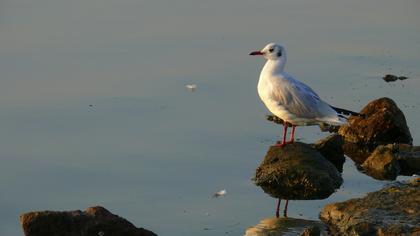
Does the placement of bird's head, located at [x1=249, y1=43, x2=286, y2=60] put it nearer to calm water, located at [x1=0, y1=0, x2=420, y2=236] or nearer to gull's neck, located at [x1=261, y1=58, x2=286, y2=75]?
gull's neck, located at [x1=261, y1=58, x2=286, y2=75]

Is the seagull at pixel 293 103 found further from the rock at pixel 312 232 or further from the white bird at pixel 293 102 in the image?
the rock at pixel 312 232

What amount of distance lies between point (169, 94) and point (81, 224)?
15.2ft

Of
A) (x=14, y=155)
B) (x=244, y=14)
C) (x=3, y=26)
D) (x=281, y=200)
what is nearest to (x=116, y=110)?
(x=14, y=155)

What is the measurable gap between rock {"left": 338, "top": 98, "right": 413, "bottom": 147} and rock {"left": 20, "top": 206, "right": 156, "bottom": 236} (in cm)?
421

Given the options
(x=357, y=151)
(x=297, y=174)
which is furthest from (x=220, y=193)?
(x=357, y=151)

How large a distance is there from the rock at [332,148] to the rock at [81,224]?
322cm

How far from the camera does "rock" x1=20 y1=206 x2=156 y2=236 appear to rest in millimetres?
8766

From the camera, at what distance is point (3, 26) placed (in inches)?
619

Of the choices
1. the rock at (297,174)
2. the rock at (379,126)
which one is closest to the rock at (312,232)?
the rock at (297,174)

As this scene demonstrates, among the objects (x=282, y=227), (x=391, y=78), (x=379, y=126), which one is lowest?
(x=282, y=227)

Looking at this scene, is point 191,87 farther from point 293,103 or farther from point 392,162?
point 392,162

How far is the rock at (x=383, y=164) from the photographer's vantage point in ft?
36.3

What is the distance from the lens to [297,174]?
10.6 metres

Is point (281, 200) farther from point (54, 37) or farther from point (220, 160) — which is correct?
point (54, 37)
